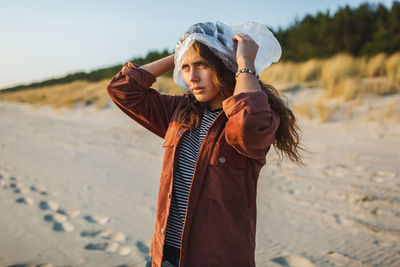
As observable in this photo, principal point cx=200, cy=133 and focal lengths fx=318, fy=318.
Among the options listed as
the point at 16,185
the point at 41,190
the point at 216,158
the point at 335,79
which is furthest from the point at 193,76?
the point at 335,79

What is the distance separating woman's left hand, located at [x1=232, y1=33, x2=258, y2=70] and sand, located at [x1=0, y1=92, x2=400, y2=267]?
210 cm

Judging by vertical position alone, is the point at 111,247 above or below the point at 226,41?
below

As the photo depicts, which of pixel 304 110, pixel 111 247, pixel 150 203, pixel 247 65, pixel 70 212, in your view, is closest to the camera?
pixel 247 65

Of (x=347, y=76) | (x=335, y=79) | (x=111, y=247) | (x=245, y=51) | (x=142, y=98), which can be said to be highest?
(x=347, y=76)

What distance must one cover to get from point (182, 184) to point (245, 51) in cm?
71

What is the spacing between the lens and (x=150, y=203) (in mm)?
4250

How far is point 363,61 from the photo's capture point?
1186 centimetres

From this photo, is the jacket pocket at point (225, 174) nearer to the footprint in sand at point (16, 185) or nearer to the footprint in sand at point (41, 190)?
the footprint in sand at point (41, 190)

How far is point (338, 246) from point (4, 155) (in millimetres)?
6278

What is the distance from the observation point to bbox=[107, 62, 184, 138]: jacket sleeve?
6.09 ft

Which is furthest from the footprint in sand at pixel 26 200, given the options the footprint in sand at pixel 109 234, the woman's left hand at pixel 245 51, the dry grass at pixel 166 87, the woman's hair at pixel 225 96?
the dry grass at pixel 166 87

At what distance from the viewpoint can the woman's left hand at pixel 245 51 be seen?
1.45m

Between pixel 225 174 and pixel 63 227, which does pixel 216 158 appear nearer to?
pixel 225 174

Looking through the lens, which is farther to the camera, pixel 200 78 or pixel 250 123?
pixel 200 78
